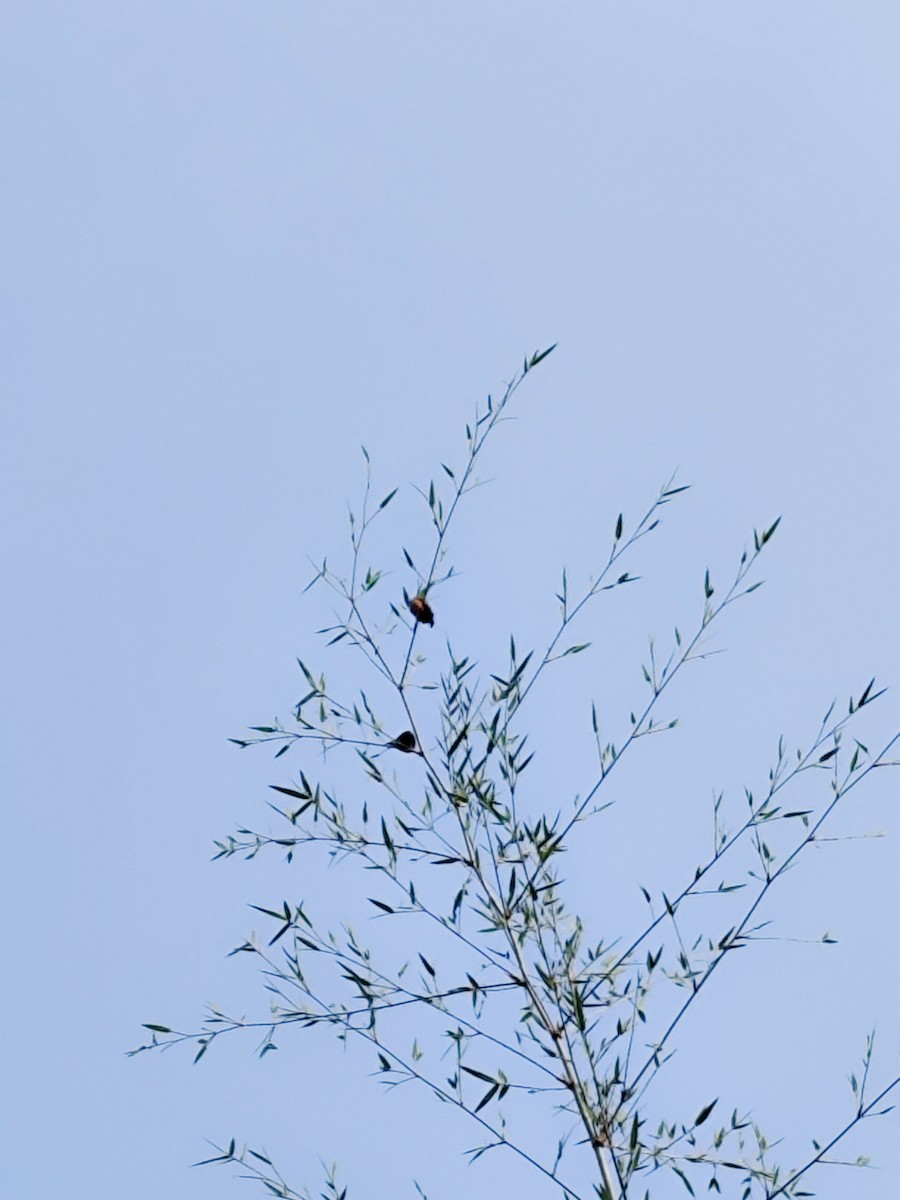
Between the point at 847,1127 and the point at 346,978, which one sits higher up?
the point at 346,978

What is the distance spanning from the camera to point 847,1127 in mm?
3217

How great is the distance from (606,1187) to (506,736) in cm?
117

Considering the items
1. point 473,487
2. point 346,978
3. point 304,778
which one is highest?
point 473,487

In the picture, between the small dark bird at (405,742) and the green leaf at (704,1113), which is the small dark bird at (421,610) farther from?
the green leaf at (704,1113)

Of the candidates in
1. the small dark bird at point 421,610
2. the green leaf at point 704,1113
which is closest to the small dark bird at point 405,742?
the small dark bird at point 421,610

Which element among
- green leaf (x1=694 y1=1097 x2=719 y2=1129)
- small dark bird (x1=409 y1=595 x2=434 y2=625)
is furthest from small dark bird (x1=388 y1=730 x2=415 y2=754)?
green leaf (x1=694 y1=1097 x2=719 y2=1129)

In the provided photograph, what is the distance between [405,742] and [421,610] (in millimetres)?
389

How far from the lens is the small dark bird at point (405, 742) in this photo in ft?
12.0

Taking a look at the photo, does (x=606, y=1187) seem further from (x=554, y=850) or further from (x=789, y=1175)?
(x=554, y=850)

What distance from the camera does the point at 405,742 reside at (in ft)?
12.0

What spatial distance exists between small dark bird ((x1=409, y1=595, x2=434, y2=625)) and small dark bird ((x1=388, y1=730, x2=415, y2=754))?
0.33 m

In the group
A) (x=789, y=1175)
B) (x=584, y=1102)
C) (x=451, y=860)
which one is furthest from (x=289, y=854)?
(x=789, y=1175)

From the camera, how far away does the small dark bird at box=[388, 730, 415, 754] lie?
3.65 m

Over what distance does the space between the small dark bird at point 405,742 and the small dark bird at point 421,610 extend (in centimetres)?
33
